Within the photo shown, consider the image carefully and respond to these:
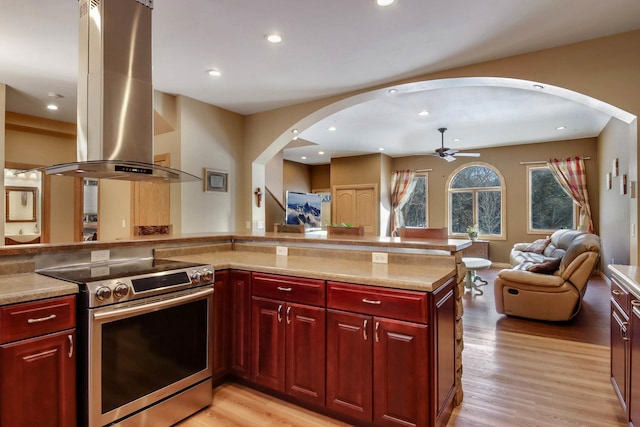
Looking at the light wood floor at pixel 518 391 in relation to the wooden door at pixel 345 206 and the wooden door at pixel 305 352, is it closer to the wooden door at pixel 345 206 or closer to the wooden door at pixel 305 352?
the wooden door at pixel 305 352

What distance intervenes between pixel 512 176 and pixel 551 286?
4677 mm

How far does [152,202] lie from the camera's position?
192 inches

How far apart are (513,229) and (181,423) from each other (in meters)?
7.90

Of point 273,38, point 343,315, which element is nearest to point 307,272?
point 343,315

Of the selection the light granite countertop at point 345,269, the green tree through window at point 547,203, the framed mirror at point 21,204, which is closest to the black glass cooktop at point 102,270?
the light granite countertop at point 345,269

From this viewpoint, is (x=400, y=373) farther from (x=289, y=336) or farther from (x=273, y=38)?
(x=273, y=38)

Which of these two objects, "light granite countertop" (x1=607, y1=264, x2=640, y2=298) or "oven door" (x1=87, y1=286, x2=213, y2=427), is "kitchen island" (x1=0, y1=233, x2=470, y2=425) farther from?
"light granite countertop" (x1=607, y1=264, x2=640, y2=298)

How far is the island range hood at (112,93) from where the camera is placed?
2186 mm

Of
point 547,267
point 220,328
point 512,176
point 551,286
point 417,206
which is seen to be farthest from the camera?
point 417,206

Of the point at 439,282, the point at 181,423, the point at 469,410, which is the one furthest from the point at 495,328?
the point at 181,423

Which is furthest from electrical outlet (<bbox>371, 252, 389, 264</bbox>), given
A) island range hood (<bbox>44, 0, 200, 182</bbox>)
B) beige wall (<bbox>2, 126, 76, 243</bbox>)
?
beige wall (<bbox>2, 126, 76, 243</bbox>)

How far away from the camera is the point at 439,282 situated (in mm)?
1922

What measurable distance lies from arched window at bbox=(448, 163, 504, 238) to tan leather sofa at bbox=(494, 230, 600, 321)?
160 inches

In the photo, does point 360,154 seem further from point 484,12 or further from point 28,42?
point 28,42
